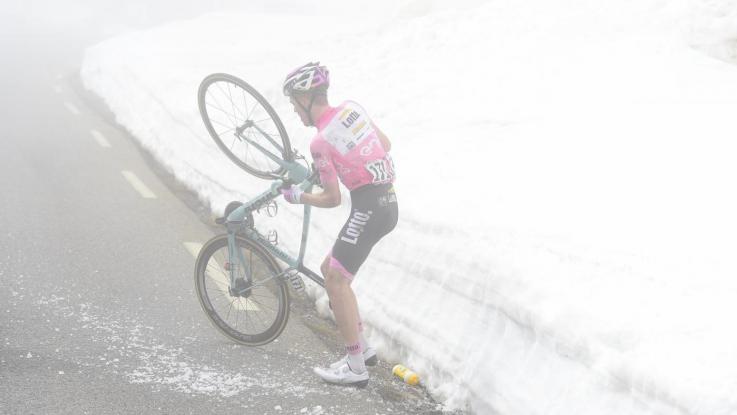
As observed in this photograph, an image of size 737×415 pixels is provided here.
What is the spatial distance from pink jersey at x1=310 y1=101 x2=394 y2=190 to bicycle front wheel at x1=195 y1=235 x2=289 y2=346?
1.04m

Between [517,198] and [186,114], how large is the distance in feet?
24.5

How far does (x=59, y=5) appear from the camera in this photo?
6372 cm

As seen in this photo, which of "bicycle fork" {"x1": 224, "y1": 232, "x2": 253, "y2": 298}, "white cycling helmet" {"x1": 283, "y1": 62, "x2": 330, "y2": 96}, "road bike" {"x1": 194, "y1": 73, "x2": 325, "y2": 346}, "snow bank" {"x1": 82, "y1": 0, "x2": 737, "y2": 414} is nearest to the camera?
"snow bank" {"x1": 82, "y1": 0, "x2": 737, "y2": 414}

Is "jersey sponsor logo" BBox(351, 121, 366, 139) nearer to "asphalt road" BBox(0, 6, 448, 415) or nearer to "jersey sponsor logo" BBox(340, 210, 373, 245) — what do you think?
"jersey sponsor logo" BBox(340, 210, 373, 245)

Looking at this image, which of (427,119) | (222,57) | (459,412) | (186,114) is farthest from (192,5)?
(459,412)

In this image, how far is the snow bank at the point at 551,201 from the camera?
3.67 meters

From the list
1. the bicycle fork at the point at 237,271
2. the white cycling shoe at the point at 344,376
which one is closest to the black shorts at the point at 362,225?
the white cycling shoe at the point at 344,376

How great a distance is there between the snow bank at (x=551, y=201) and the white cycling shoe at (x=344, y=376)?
466mm

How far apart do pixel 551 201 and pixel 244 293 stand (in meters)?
2.58

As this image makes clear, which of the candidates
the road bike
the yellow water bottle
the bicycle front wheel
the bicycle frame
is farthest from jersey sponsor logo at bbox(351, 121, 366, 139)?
the yellow water bottle

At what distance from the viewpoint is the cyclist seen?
4152 millimetres

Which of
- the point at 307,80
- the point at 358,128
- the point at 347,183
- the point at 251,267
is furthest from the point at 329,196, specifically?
the point at 251,267

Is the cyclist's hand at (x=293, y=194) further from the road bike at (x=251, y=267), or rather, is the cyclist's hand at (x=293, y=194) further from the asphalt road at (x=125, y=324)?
the asphalt road at (x=125, y=324)

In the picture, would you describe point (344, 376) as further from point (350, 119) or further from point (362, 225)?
point (350, 119)
